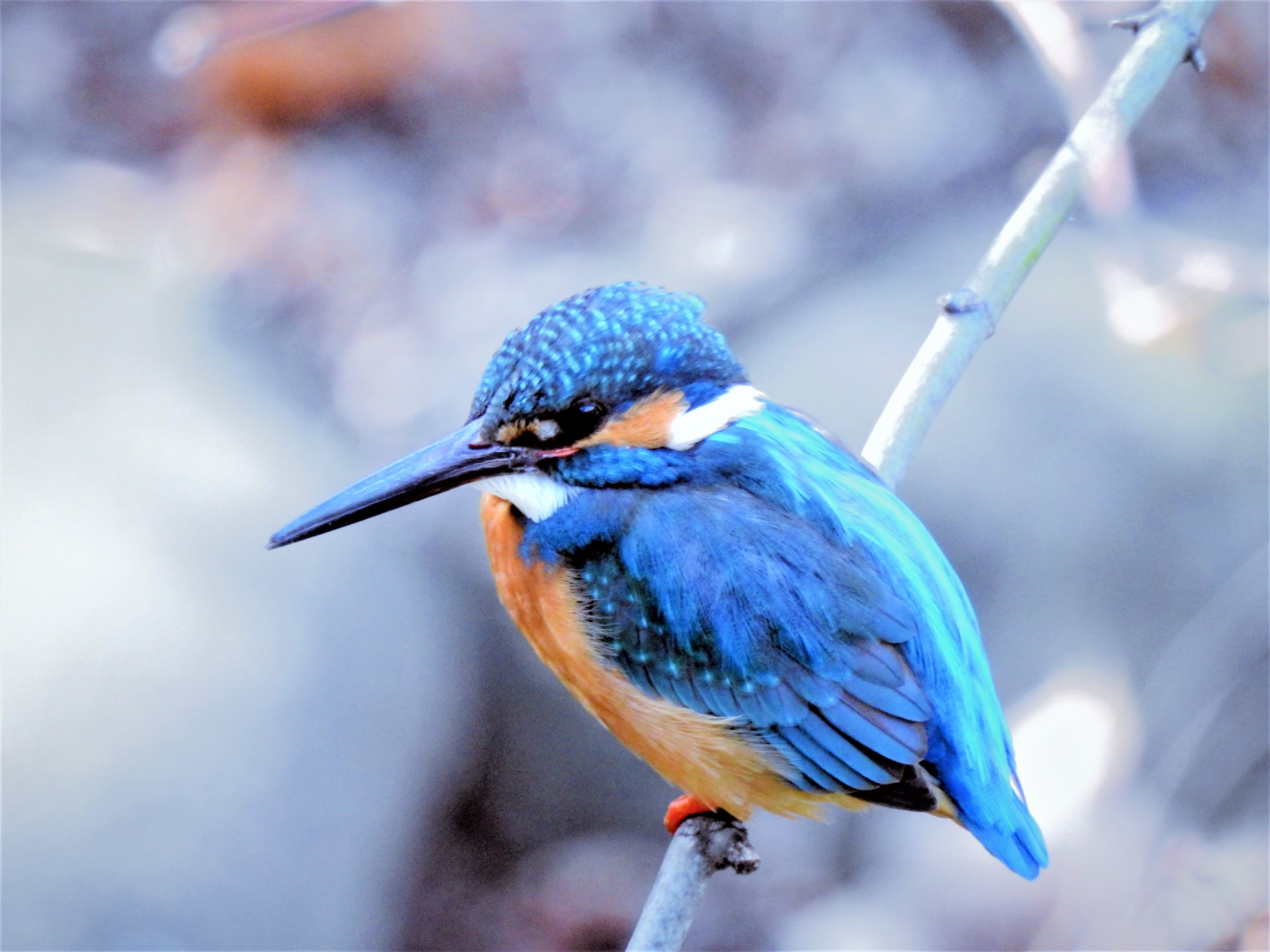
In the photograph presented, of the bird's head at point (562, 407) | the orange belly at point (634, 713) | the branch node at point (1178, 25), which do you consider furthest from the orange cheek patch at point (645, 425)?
the branch node at point (1178, 25)

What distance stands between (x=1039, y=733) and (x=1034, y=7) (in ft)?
5.00

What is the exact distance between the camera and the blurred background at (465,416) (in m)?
2.13

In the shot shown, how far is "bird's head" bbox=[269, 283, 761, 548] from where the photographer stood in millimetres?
1362

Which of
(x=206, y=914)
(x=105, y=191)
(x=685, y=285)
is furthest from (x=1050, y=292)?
(x=105, y=191)

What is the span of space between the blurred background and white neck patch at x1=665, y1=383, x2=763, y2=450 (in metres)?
0.93

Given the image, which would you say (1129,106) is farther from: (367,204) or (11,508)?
(11,508)

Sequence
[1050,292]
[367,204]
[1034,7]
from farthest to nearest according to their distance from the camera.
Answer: [367,204] → [1050,292] → [1034,7]

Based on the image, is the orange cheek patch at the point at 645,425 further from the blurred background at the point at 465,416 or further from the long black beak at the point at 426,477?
the blurred background at the point at 465,416

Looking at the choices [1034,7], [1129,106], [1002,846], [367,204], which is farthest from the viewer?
[367,204]

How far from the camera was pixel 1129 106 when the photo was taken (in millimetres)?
1750

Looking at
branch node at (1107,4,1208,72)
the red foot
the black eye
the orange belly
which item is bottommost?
the red foot

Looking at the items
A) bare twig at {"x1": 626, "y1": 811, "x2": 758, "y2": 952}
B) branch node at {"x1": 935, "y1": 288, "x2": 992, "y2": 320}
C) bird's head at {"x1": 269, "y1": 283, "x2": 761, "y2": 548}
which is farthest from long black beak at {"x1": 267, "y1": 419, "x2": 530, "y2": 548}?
branch node at {"x1": 935, "y1": 288, "x2": 992, "y2": 320}

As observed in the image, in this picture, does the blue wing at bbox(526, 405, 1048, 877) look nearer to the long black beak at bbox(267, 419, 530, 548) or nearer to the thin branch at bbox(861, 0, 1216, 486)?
the long black beak at bbox(267, 419, 530, 548)

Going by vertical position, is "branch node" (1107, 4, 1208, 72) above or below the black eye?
above
